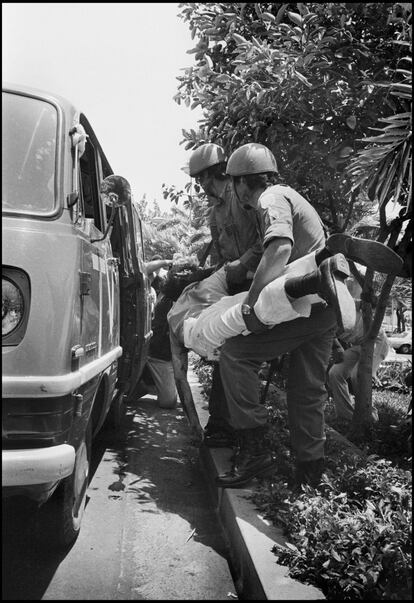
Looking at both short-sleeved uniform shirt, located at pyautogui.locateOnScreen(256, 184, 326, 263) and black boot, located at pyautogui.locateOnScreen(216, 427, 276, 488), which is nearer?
short-sleeved uniform shirt, located at pyautogui.locateOnScreen(256, 184, 326, 263)

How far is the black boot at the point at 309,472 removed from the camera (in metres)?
3.41

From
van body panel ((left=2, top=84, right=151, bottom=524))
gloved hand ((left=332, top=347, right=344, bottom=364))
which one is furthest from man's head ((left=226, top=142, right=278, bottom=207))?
gloved hand ((left=332, top=347, right=344, bottom=364))

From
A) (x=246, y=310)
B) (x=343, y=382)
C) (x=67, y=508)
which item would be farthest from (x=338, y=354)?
(x=67, y=508)

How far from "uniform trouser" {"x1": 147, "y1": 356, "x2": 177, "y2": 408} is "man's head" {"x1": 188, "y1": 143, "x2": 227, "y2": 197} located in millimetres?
2645

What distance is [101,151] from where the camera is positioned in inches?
173

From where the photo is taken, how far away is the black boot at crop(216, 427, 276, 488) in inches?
142

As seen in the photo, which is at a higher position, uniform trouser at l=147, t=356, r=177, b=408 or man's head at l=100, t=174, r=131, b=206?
man's head at l=100, t=174, r=131, b=206

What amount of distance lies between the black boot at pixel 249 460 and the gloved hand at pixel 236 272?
1204 millimetres

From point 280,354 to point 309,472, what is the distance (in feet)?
Answer: 2.32

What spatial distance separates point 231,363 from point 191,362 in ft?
24.7

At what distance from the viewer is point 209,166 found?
15.4 feet

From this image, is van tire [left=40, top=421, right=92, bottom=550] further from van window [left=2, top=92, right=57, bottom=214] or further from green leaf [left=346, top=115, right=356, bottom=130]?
green leaf [left=346, top=115, right=356, bottom=130]

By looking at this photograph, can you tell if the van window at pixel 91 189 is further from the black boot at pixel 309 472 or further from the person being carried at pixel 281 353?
the black boot at pixel 309 472

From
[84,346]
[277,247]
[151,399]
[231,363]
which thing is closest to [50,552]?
[84,346]
